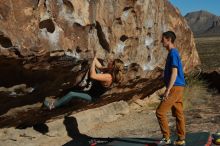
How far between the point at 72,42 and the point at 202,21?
167 metres

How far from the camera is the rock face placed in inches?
259

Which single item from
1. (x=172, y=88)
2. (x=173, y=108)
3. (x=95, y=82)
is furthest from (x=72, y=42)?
(x=173, y=108)

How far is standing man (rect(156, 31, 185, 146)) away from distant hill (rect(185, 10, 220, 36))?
142647 mm

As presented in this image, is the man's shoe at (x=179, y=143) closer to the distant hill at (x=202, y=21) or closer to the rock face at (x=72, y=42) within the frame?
the rock face at (x=72, y=42)

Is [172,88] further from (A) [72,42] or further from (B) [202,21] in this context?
Answer: (B) [202,21]

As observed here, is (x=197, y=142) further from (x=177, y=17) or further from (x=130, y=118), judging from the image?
(x=177, y=17)

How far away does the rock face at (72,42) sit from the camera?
658cm

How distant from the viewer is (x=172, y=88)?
25.1 feet

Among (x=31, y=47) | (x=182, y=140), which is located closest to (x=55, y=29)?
(x=31, y=47)

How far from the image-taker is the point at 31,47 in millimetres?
6641

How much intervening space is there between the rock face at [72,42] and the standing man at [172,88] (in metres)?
1.22

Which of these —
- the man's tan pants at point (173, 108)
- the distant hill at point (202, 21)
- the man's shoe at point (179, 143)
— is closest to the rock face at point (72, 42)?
the man's tan pants at point (173, 108)

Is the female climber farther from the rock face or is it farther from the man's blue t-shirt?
the man's blue t-shirt

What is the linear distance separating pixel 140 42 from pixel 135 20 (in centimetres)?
57
